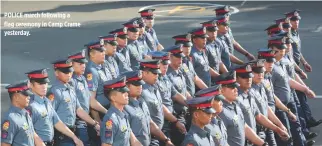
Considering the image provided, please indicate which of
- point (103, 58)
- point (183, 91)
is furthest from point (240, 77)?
point (103, 58)

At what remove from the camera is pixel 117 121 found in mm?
11625

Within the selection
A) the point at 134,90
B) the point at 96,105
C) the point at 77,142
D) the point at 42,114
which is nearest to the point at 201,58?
the point at 96,105

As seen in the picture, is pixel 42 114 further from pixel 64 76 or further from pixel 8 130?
pixel 64 76

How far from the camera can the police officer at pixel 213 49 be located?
16688mm

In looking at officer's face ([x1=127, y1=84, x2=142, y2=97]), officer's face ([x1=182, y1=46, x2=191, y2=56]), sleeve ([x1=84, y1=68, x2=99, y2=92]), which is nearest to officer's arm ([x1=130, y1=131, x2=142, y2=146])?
officer's face ([x1=127, y1=84, x2=142, y2=97])

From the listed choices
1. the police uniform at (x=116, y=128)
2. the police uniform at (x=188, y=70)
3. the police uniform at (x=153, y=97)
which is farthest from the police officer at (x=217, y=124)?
the police uniform at (x=188, y=70)

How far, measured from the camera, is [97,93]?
14180 millimetres

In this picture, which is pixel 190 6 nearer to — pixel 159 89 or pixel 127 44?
pixel 127 44

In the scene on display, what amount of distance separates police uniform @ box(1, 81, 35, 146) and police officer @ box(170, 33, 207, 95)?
376cm

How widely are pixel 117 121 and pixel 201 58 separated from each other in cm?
461

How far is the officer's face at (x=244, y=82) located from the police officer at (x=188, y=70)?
1.56m

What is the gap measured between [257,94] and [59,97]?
2.93 meters

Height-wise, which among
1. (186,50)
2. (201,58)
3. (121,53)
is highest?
(186,50)

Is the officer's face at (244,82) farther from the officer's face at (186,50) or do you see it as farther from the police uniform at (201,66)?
the police uniform at (201,66)
